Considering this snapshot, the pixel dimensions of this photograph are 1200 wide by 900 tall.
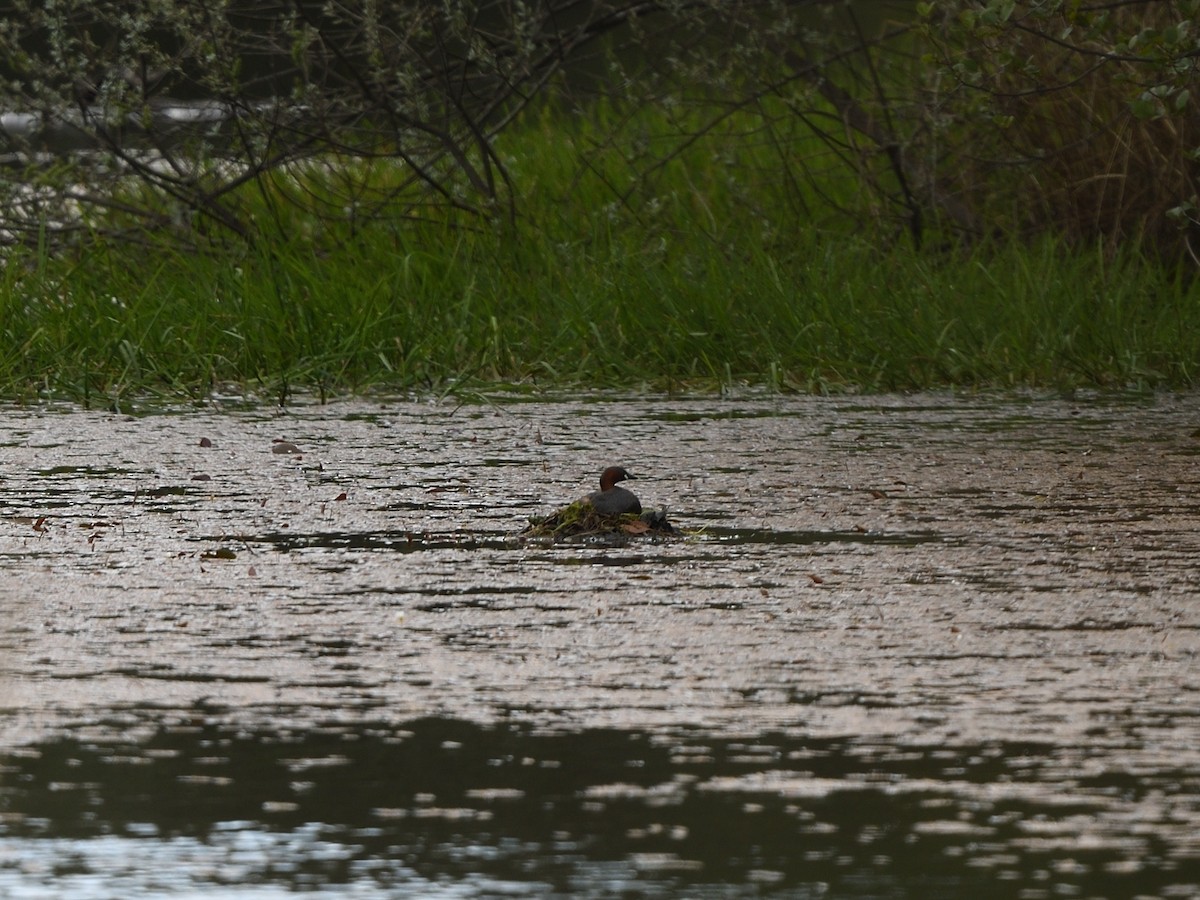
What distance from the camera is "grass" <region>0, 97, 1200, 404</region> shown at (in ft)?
18.3

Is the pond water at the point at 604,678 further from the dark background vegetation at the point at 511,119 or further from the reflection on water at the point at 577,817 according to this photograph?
the dark background vegetation at the point at 511,119

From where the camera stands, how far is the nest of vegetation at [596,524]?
3.42 m

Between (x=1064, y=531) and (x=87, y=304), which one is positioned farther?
(x=87, y=304)

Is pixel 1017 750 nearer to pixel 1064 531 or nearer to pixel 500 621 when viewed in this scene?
pixel 500 621

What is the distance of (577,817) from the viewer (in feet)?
6.24

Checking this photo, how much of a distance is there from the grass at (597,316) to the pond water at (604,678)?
120 centimetres

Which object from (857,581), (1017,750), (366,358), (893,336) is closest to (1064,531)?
(857,581)

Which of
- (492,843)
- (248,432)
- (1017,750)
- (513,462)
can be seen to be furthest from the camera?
(248,432)

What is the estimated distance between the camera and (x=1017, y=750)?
6.91 ft

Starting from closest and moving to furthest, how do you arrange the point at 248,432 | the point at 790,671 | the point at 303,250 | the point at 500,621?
the point at 790,671 < the point at 500,621 < the point at 248,432 < the point at 303,250

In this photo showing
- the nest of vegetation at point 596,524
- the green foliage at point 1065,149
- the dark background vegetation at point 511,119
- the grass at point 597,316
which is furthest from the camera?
the dark background vegetation at point 511,119

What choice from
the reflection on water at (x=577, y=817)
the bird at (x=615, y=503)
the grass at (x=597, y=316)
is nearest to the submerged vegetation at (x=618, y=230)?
the grass at (x=597, y=316)

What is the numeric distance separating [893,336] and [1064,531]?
2.23m

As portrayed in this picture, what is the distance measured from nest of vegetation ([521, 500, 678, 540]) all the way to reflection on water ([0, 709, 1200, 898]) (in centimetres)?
119
